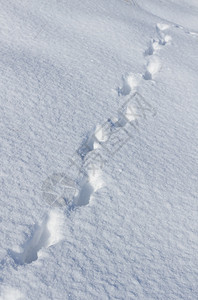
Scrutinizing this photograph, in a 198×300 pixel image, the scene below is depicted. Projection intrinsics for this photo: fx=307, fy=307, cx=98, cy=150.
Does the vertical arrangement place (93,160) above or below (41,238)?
above

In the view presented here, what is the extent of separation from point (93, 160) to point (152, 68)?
110 centimetres

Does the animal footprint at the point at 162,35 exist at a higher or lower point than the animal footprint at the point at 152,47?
higher

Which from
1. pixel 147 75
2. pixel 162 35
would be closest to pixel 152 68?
pixel 147 75

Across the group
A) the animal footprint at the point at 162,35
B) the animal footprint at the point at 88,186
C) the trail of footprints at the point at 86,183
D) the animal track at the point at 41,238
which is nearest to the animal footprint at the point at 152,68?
the trail of footprints at the point at 86,183

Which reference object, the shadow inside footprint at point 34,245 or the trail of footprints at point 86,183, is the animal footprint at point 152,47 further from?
the shadow inside footprint at point 34,245

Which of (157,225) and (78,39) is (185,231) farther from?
(78,39)

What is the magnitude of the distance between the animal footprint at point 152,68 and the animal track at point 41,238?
1340 millimetres

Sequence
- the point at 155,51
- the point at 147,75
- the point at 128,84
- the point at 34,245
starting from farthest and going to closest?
the point at 155,51, the point at 147,75, the point at 128,84, the point at 34,245

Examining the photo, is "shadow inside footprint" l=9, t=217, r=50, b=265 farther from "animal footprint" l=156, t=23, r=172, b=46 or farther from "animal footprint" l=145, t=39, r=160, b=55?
"animal footprint" l=156, t=23, r=172, b=46

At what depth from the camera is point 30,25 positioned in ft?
7.52

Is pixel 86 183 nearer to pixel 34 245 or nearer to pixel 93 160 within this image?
pixel 93 160

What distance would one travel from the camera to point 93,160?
161 centimetres

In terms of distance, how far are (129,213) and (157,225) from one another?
0.47ft

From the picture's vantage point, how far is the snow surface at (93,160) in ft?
4.07
